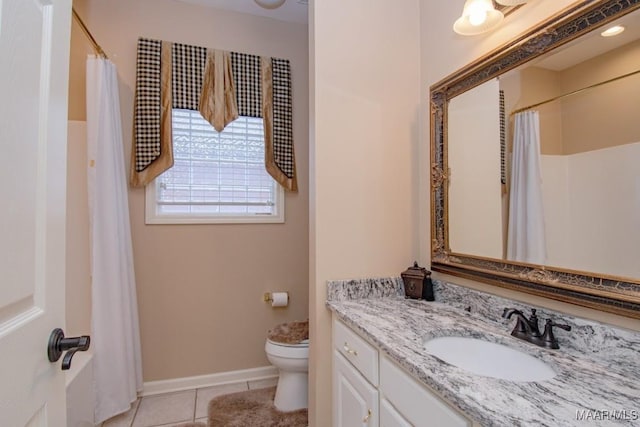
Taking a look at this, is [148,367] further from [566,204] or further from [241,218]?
[566,204]

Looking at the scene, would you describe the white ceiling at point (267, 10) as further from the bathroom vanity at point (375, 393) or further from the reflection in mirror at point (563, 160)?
the bathroom vanity at point (375, 393)

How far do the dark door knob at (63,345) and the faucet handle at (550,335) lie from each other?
1258mm

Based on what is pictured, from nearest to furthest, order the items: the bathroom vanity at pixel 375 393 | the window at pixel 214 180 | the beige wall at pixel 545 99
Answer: the bathroom vanity at pixel 375 393, the beige wall at pixel 545 99, the window at pixel 214 180

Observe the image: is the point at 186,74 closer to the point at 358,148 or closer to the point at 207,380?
the point at 358,148

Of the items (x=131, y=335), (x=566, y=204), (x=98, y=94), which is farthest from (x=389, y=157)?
(x=131, y=335)

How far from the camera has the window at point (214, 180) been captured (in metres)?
2.27

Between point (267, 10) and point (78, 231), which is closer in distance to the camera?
point (78, 231)

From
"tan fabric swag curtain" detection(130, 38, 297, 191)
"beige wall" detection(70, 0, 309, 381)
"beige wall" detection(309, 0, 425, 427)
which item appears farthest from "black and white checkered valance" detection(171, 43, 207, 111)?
"beige wall" detection(309, 0, 425, 427)

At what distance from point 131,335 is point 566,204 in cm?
235

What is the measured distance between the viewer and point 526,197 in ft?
3.68

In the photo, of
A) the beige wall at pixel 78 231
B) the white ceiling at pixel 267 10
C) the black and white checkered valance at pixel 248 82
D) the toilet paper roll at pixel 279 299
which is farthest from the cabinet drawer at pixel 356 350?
the white ceiling at pixel 267 10
